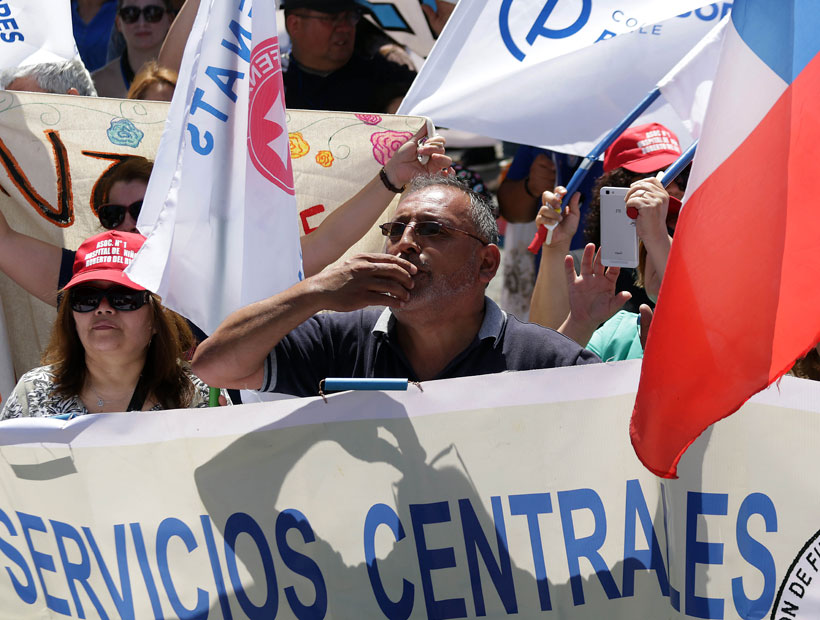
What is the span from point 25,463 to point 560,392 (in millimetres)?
1239

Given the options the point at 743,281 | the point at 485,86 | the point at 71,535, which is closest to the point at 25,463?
the point at 71,535

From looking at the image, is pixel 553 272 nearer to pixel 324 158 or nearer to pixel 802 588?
pixel 324 158

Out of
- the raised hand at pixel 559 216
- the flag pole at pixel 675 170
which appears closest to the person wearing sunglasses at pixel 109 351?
the raised hand at pixel 559 216

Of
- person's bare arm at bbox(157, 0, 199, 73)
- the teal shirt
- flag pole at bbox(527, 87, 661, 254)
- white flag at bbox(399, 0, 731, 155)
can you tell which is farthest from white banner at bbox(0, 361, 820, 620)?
person's bare arm at bbox(157, 0, 199, 73)

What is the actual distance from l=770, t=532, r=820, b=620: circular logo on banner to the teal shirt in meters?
0.96

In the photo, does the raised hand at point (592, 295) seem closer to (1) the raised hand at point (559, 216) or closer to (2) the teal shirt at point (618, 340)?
(2) the teal shirt at point (618, 340)

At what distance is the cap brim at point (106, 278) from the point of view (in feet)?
10.0

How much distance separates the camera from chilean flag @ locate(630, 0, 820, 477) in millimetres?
2012

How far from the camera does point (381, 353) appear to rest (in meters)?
2.81

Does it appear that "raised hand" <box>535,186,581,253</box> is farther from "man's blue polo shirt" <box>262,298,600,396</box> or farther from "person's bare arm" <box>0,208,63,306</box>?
"person's bare arm" <box>0,208,63,306</box>

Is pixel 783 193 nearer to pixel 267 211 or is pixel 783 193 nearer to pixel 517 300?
pixel 267 211

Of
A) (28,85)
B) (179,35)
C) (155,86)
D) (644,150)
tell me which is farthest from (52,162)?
(644,150)

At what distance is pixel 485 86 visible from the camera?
4.10 meters

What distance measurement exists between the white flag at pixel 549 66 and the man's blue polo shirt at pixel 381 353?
141 cm
